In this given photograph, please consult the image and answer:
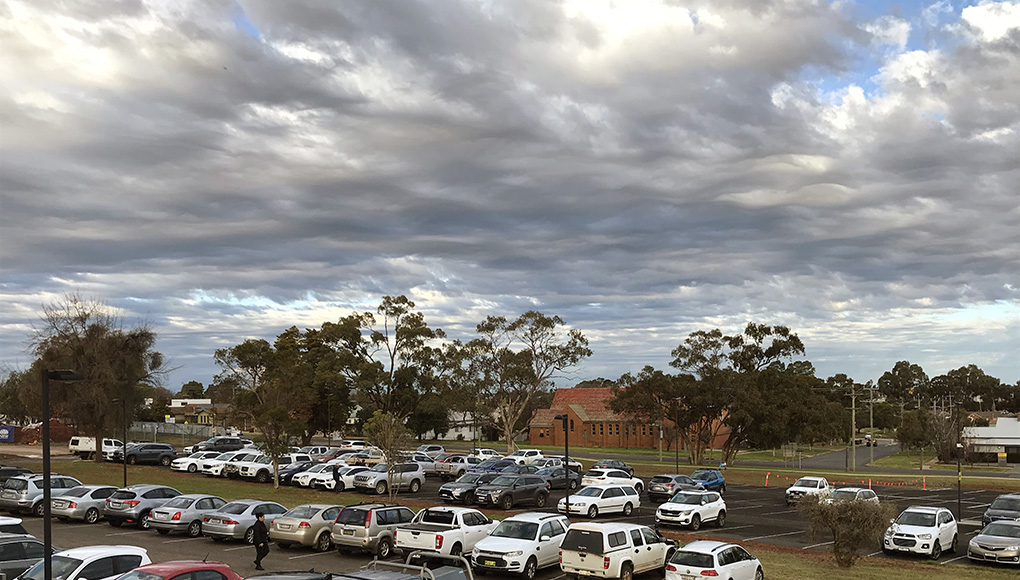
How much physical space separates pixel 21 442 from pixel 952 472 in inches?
3744

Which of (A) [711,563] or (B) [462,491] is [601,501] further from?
(A) [711,563]

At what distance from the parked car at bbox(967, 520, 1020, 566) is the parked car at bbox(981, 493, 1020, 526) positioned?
6.54 metres

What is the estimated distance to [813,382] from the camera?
418 ft

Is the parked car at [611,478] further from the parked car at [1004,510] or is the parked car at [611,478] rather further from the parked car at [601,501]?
the parked car at [1004,510]

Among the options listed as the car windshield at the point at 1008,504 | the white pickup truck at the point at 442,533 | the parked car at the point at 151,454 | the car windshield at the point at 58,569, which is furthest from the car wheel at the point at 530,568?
the parked car at the point at 151,454

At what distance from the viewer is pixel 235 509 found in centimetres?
2786

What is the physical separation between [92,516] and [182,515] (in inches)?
261

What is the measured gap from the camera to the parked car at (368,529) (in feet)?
81.4

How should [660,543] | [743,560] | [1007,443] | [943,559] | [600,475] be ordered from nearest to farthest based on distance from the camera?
[743,560]
[660,543]
[943,559]
[600,475]
[1007,443]

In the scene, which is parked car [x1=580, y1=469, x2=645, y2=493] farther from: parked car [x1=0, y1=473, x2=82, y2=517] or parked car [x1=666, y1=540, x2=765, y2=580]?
parked car [x1=0, y1=473, x2=82, y2=517]

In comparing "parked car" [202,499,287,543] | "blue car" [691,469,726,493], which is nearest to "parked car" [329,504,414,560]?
"parked car" [202,499,287,543]

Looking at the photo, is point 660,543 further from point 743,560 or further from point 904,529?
point 904,529

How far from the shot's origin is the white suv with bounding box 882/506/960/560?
28250 mm

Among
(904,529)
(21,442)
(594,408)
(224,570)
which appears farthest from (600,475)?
(21,442)
